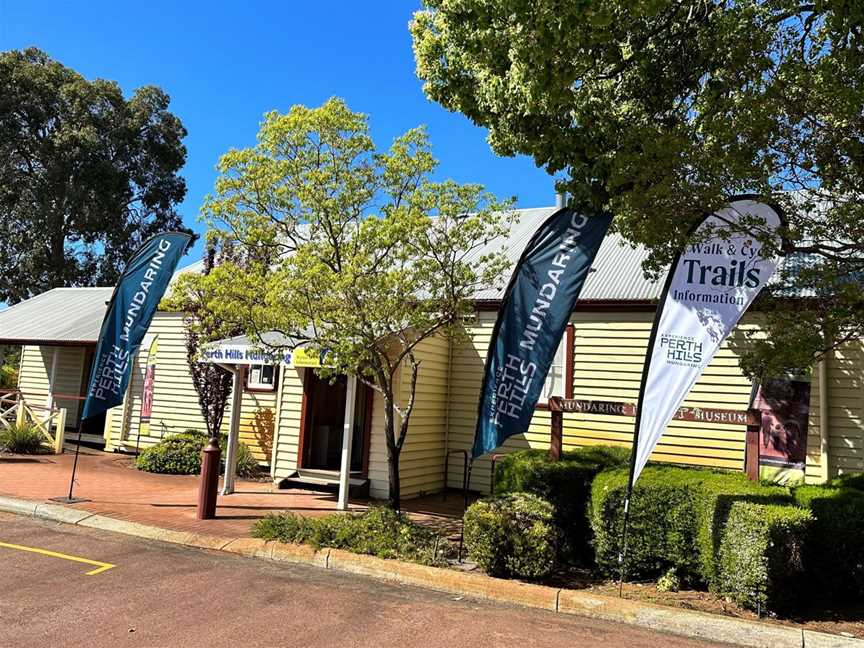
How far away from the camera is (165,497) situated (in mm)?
11055

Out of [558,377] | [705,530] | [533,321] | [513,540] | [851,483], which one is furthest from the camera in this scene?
[558,377]

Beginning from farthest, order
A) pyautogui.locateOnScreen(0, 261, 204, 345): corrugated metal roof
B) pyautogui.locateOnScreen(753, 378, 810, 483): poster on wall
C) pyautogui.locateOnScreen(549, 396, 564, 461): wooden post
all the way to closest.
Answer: pyautogui.locateOnScreen(0, 261, 204, 345): corrugated metal roof
pyautogui.locateOnScreen(753, 378, 810, 483): poster on wall
pyautogui.locateOnScreen(549, 396, 564, 461): wooden post

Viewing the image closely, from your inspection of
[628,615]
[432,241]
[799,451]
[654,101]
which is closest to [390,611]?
[628,615]

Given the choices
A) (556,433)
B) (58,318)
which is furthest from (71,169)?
(556,433)

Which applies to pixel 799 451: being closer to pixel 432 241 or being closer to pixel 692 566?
pixel 692 566

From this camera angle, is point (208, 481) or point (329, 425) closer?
point (208, 481)

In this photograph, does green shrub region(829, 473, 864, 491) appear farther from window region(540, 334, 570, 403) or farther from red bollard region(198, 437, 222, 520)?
red bollard region(198, 437, 222, 520)

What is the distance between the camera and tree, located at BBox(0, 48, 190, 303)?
31.5 m

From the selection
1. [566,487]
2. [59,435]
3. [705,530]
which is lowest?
[59,435]

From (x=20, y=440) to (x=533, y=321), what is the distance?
13.7 m

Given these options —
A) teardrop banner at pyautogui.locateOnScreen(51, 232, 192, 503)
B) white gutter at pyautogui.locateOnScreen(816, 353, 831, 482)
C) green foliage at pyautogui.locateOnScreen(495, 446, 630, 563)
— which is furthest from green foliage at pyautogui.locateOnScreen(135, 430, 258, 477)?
white gutter at pyautogui.locateOnScreen(816, 353, 831, 482)

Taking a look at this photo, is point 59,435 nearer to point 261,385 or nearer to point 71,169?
point 261,385

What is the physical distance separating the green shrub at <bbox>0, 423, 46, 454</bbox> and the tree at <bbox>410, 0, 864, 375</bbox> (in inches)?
547

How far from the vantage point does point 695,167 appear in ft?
21.1
